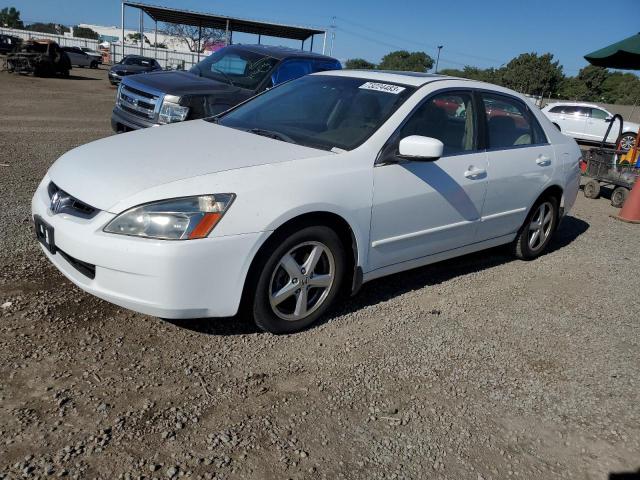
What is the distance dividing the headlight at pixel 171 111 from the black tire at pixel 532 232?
432cm

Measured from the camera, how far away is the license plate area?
10.3ft

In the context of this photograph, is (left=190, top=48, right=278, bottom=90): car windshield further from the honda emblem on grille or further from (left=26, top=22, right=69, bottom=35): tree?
(left=26, top=22, right=69, bottom=35): tree

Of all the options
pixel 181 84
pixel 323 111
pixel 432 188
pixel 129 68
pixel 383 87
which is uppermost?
pixel 383 87

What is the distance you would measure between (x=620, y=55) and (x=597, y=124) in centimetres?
1258

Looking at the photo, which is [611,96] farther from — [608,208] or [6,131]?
[6,131]

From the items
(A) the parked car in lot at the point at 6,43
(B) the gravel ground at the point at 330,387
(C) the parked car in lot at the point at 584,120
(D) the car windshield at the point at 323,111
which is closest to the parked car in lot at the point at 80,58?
(A) the parked car in lot at the point at 6,43

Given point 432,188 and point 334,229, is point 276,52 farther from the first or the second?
point 334,229

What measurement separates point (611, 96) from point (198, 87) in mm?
56051

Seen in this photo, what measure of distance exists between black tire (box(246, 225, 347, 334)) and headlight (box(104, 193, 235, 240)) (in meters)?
0.42

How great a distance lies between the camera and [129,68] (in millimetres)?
24938

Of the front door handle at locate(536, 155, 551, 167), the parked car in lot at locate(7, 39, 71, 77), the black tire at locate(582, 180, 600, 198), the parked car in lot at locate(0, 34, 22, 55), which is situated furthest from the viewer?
the parked car in lot at locate(0, 34, 22, 55)

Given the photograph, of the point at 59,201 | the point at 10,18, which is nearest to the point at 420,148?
the point at 59,201

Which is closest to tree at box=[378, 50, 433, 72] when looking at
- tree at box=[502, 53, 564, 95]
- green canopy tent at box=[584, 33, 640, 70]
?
tree at box=[502, 53, 564, 95]

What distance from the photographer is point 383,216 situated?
3.61 m
